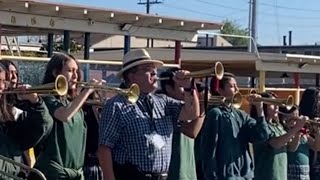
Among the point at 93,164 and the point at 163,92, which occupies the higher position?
the point at 163,92

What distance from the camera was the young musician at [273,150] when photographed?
7230 millimetres

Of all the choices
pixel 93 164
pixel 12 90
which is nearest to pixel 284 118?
pixel 93 164

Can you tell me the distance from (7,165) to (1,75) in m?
0.60

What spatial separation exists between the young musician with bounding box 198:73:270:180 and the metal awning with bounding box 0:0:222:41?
4.20 m

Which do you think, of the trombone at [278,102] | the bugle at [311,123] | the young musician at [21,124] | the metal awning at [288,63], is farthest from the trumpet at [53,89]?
the metal awning at [288,63]

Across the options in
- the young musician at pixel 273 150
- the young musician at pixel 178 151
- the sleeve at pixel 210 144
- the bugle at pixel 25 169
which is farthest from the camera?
the young musician at pixel 273 150

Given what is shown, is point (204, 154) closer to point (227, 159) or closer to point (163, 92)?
point (227, 159)

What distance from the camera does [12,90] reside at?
16.8 ft

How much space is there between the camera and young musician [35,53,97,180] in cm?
542

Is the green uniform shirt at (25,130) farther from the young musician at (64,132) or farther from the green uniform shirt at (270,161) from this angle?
the green uniform shirt at (270,161)

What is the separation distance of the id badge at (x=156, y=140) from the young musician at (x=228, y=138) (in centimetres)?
136

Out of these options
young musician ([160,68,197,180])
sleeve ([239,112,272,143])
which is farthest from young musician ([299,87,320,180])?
young musician ([160,68,197,180])

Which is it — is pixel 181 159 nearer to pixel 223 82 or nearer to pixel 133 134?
pixel 223 82

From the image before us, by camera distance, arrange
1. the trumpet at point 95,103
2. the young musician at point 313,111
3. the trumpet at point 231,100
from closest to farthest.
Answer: the trumpet at point 95,103 < the trumpet at point 231,100 < the young musician at point 313,111
